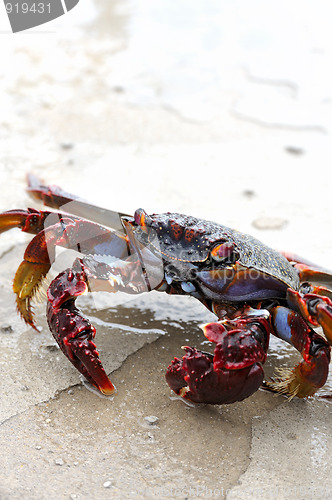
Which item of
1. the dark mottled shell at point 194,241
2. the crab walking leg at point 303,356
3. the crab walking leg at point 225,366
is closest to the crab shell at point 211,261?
the dark mottled shell at point 194,241

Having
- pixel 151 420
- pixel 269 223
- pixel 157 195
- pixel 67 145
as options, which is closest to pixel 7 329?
pixel 151 420

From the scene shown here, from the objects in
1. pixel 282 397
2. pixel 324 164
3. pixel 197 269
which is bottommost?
pixel 324 164

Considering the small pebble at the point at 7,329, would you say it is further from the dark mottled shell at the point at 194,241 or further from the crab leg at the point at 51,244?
the dark mottled shell at the point at 194,241

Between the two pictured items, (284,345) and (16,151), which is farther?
(16,151)

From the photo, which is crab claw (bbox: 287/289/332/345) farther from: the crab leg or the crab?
the crab leg

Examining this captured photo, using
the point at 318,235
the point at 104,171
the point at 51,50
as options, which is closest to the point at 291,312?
the point at 318,235

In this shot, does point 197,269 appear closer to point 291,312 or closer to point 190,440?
point 291,312

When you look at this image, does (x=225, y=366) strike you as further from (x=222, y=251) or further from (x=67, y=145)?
(x=67, y=145)
